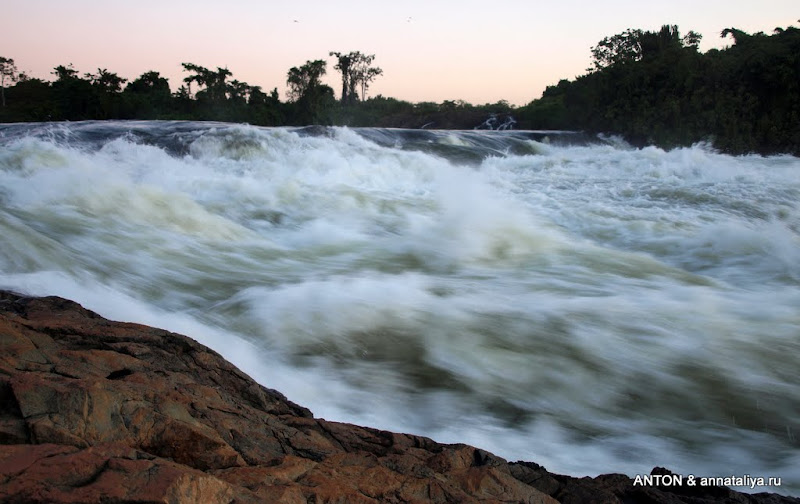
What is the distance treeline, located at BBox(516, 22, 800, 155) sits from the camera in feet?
66.1

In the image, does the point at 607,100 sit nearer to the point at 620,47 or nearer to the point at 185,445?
the point at 620,47

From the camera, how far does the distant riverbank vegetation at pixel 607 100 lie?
818 inches

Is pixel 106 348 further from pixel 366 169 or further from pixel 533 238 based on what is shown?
pixel 366 169

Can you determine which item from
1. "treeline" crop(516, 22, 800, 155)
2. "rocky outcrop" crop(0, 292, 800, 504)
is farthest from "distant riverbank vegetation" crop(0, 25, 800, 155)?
"rocky outcrop" crop(0, 292, 800, 504)

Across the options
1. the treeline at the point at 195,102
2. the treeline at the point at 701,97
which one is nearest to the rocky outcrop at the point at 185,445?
the treeline at the point at 701,97

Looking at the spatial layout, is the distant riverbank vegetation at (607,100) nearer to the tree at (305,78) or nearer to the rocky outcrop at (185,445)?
the tree at (305,78)

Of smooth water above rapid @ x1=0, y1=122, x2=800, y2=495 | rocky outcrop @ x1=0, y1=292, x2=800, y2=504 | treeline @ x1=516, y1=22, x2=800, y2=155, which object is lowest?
smooth water above rapid @ x1=0, y1=122, x2=800, y2=495

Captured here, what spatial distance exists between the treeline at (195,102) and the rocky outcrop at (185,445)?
98.0ft

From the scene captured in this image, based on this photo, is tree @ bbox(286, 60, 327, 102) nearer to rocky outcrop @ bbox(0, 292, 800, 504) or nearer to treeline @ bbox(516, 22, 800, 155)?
treeline @ bbox(516, 22, 800, 155)

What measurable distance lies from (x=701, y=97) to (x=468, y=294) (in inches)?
869

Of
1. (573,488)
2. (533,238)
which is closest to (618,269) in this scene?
(533,238)

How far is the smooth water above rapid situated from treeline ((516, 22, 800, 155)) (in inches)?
494

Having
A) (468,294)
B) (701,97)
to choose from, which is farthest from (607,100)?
(468,294)

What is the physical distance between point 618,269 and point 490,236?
1417 mm
